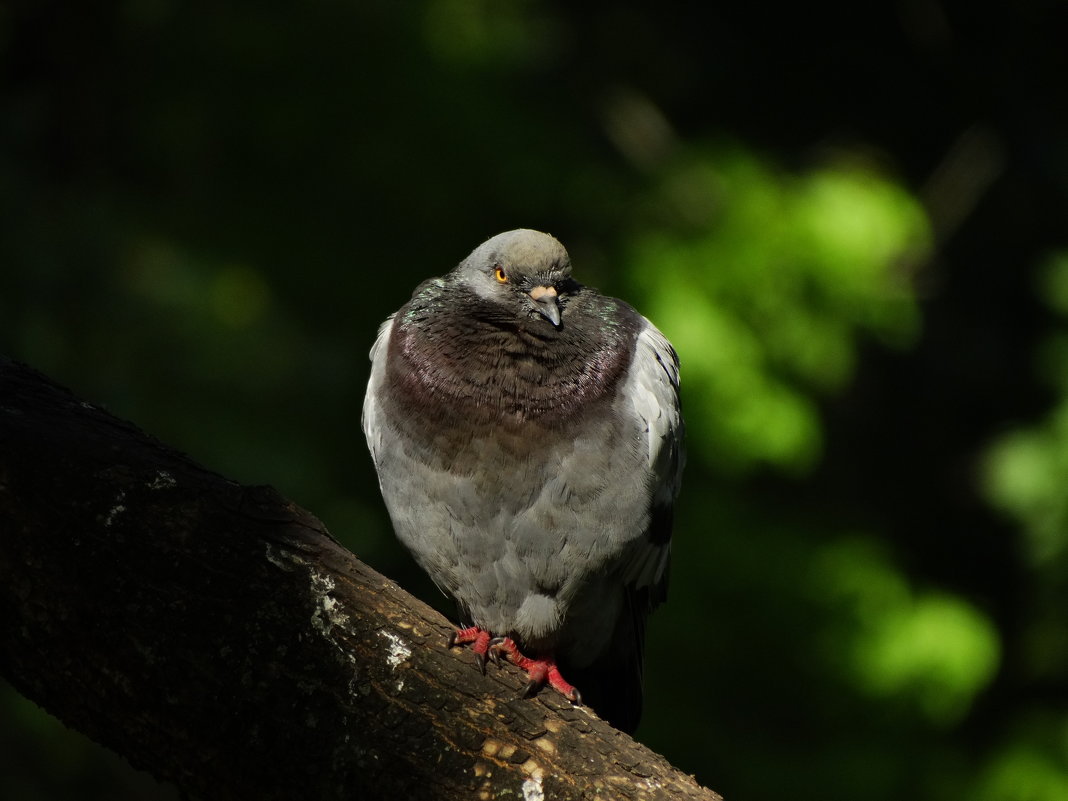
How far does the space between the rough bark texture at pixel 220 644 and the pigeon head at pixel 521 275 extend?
125 centimetres

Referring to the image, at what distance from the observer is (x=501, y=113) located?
6941mm

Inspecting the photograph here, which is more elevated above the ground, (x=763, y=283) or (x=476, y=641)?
(x=763, y=283)

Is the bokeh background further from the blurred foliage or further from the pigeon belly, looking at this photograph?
the pigeon belly

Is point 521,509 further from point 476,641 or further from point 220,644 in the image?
point 220,644

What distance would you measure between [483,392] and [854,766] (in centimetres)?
468

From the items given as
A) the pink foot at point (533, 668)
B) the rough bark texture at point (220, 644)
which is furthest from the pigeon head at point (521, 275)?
the rough bark texture at point (220, 644)

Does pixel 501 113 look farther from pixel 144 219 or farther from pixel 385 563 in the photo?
pixel 385 563

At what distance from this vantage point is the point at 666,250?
258 inches

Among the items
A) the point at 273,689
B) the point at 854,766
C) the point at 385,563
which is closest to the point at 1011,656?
the point at 854,766

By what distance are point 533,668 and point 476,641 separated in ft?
0.66

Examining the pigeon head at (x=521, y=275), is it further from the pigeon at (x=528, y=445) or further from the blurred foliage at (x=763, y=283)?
the blurred foliage at (x=763, y=283)

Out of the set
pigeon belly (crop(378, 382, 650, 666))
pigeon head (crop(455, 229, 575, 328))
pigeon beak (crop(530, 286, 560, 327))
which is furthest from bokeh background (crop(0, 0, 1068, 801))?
pigeon belly (crop(378, 382, 650, 666))

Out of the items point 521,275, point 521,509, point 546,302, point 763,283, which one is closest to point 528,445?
point 521,509

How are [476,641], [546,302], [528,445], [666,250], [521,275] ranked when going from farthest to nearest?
[666,250]
[521,275]
[546,302]
[528,445]
[476,641]
